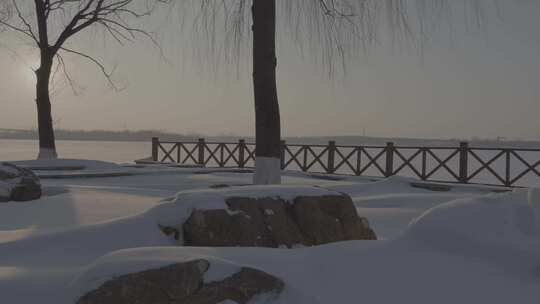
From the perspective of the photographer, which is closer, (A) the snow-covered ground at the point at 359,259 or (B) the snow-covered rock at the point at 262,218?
(A) the snow-covered ground at the point at 359,259

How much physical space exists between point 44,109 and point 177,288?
14001 millimetres

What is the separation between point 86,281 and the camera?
6.04 feet

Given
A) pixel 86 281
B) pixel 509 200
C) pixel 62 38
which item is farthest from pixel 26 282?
pixel 62 38

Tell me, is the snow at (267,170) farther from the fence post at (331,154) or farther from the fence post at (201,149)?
the fence post at (201,149)

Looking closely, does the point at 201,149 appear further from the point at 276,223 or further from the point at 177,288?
the point at 177,288

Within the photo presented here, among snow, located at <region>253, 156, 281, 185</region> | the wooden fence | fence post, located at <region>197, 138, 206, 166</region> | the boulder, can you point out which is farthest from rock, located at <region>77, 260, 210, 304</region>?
fence post, located at <region>197, 138, 206, 166</region>

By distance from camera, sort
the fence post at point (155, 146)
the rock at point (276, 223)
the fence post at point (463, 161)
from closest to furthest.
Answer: the rock at point (276, 223) < the fence post at point (463, 161) < the fence post at point (155, 146)

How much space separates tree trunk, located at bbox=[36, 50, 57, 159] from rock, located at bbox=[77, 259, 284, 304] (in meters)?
13.6

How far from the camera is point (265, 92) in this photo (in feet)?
21.9

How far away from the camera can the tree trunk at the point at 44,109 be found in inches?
551

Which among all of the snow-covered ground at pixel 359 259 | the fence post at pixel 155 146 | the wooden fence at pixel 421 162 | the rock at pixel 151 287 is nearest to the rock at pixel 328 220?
the snow-covered ground at pixel 359 259

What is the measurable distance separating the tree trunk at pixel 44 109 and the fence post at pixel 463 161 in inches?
464

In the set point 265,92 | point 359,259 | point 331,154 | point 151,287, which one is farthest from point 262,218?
point 331,154

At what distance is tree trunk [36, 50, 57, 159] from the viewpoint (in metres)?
14.0
